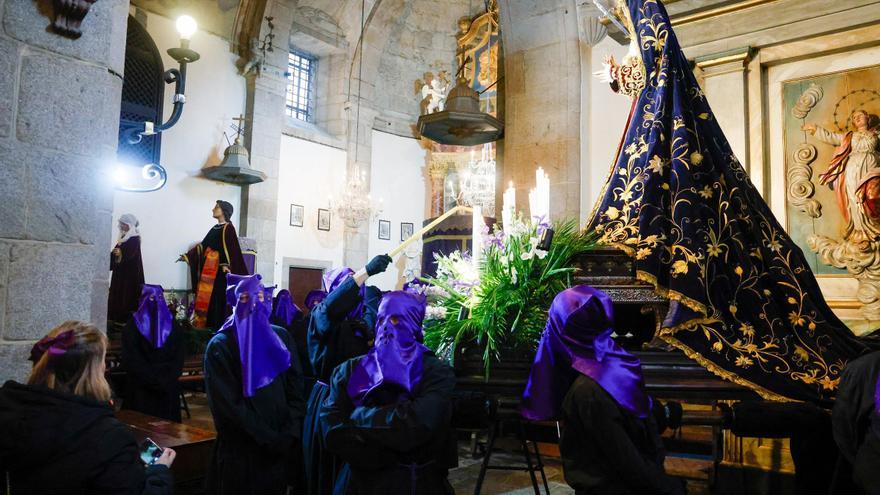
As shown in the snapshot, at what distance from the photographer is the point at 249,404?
3176 millimetres

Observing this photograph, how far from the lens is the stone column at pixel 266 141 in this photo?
13023 mm

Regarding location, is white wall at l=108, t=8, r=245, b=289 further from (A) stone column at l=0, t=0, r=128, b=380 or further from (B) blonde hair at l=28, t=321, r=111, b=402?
(B) blonde hair at l=28, t=321, r=111, b=402

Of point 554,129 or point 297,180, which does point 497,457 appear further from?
point 297,180

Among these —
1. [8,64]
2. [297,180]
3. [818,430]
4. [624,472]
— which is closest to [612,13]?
[818,430]

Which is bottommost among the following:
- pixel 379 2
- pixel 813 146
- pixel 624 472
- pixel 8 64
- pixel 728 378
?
pixel 624 472

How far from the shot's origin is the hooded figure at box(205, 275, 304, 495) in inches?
122

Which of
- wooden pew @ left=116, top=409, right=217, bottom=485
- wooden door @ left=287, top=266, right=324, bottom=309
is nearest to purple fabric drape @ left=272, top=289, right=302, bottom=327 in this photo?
wooden pew @ left=116, top=409, right=217, bottom=485

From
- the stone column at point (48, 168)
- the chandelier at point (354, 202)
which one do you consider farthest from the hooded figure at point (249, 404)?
the chandelier at point (354, 202)

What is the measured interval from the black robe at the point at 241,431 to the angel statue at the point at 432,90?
14.2m

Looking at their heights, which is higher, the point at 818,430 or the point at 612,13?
the point at 612,13

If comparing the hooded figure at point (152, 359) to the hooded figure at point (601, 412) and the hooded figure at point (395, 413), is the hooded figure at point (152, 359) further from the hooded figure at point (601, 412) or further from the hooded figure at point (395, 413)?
the hooded figure at point (601, 412)

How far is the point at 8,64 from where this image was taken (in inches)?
112

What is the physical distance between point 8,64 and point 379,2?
1445 cm

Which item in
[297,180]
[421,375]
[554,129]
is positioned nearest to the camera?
[421,375]
